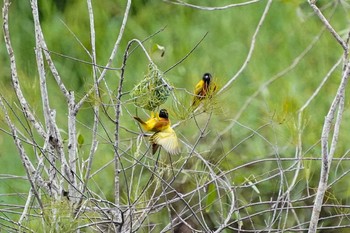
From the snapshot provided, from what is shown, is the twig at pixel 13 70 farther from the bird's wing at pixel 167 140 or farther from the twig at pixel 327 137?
the twig at pixel 327 137

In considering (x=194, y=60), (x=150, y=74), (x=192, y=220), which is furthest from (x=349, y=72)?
(x=194, y=60)

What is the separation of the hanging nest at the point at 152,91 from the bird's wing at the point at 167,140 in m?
0.09

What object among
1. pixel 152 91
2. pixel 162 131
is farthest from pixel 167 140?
pixel 152 91

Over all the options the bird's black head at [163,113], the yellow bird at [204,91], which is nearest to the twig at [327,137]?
the yellow bird at [204,91]

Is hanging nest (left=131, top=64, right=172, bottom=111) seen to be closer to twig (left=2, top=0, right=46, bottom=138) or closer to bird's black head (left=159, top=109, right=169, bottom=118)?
bird's black head (left=159, top=109, right=169, bottom=118)

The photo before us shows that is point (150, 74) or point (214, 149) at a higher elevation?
point (150, 74)

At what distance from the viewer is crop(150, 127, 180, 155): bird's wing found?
2480mm

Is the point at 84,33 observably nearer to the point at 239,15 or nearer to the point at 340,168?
the point at 239,15

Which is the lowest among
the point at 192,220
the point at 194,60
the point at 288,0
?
the point at 192,220

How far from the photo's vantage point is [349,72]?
7.96 feet

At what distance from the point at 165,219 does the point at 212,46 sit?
1.37m

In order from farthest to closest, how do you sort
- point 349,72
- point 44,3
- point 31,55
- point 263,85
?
point 44,3
point 31,55
point 263,85
point 349,72

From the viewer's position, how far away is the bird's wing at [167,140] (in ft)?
8.14

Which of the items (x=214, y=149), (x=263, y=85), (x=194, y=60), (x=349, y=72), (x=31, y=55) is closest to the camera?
(x=349, y=72)
